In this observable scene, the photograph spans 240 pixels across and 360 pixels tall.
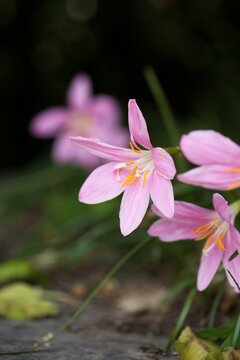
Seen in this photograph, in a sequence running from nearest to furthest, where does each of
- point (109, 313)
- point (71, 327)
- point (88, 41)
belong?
point (71, 327) → point (109, 313) → point (88, 41)

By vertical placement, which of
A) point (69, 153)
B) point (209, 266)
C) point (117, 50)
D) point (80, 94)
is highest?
point (117, 50)

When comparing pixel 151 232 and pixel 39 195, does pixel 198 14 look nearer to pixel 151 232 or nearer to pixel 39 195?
pixel 39 195

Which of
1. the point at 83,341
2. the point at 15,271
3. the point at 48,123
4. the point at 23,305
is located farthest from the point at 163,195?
the point at 48,123

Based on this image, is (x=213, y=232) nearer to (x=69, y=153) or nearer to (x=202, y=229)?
(x=202, y=229)

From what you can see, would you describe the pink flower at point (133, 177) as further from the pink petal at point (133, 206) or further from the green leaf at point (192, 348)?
the green leaf at point (192, 348)

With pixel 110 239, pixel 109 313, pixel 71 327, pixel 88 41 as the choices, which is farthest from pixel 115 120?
pixel 88 41
